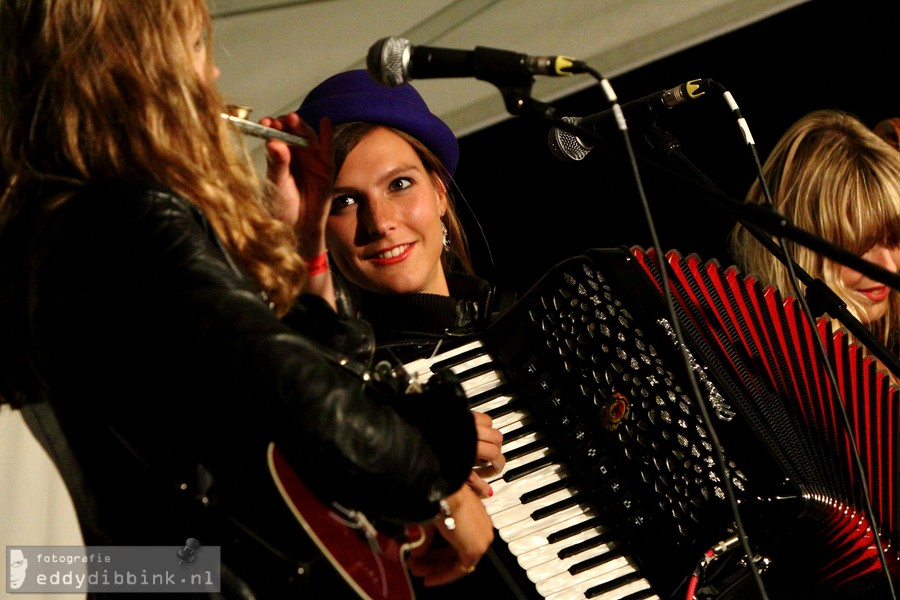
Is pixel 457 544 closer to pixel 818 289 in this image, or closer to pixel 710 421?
pixel 710 421

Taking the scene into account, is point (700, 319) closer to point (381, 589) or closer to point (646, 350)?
point (646, 350)

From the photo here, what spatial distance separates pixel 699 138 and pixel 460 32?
103cm

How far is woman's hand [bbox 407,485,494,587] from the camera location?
1.54 meters

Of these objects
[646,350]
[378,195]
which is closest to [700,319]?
[646,350]

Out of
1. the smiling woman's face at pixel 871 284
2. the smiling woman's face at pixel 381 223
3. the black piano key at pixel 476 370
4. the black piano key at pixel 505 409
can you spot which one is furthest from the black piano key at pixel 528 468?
the smiling woman's face at pixel 871 284

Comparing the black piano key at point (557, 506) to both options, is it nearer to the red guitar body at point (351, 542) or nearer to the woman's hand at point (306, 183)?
the red guitar body at point (351, 542)

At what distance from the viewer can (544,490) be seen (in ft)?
6.83

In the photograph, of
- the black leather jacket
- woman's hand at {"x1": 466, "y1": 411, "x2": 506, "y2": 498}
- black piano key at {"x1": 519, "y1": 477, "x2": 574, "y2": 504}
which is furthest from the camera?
black piano key at {"x1": 519, "y1": 477, "x2": 574, "y2": 504}

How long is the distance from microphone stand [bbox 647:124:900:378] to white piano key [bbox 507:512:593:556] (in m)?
0.62

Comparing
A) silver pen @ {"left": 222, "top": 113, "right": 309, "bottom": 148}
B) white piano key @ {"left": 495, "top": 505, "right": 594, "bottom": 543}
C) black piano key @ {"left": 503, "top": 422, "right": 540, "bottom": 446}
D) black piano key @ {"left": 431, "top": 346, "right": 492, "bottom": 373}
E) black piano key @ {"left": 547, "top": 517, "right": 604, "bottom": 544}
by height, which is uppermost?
silver pen @ {"left": 222, "top": 113, "right": 309, "bottom": 148}

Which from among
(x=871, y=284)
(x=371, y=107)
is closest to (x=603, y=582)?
(x=371, y=107)

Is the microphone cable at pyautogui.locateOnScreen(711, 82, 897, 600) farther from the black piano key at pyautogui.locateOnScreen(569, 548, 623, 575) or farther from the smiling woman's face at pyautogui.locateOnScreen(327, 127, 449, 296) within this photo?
the smiling woman's face at pyautogui.locateOnScreen(327, 127, 449, 296)

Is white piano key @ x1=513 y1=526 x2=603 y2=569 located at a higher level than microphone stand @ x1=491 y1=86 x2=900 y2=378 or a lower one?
lower

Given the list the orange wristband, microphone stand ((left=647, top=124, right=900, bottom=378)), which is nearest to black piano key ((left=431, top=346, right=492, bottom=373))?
microphone stand ((left=647, top=124, right=900, bottom=378))
